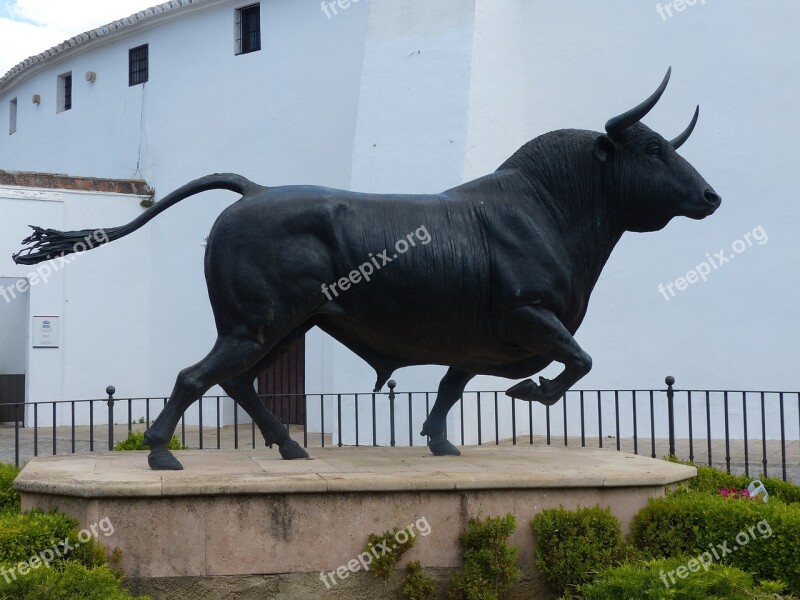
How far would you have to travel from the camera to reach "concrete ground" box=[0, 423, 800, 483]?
9.25 meters

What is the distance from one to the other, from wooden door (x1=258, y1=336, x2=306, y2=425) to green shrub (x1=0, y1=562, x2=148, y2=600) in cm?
1098

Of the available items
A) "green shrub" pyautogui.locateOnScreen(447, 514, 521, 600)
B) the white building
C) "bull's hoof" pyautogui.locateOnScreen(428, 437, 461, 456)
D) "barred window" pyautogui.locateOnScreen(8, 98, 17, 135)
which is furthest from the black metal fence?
"barred window" pyautogui.locateOnScreen(8, 98, 17, 135)

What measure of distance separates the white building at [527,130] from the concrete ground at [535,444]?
74 cm

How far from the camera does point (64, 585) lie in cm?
347

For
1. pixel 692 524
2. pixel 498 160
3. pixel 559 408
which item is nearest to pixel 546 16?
pixel 498 160

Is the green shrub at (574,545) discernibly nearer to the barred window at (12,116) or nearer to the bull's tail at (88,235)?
the bull's tail at (88,235)

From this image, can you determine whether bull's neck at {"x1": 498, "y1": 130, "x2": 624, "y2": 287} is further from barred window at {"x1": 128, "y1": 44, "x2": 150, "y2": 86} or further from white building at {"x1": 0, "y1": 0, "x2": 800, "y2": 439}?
barred window at {"x1": 128, "y1": 44, "x2": 150, "y2": 86}

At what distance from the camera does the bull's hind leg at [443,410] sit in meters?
5.57

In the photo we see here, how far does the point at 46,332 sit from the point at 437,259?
478 inches

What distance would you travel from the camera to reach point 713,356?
11070 mm

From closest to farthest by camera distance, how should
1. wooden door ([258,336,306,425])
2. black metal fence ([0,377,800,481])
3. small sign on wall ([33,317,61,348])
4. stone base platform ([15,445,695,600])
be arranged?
stone base platform ([15,445,695,600]), black metal fence ([0,377,800,481]), wooden door ([258,336,306,425]), small sign on wall ([33,317,61,348])

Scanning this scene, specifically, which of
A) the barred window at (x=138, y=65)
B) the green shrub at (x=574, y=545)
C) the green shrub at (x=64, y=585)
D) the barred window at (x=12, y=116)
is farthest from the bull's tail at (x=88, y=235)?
the barred window at (x=12, y=116)

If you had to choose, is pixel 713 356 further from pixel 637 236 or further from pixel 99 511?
pixel 99 511

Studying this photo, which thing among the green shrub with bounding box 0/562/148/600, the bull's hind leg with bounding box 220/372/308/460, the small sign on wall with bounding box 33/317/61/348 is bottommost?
the green shrub with bounding box 0/562/148/600
